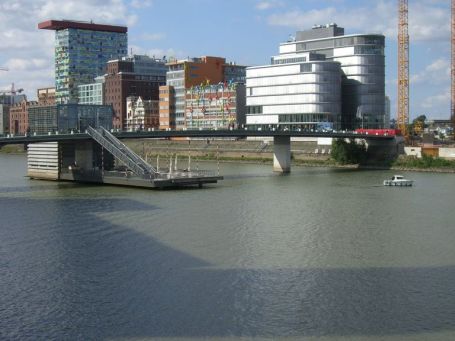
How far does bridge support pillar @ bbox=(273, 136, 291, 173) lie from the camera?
85750 millimetres

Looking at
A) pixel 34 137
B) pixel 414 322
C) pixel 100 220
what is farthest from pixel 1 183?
pixel 414 322

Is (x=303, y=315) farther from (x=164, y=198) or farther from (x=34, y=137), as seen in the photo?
(x=34, y=137)

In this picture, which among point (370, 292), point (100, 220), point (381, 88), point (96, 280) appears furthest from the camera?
point (381, 88)

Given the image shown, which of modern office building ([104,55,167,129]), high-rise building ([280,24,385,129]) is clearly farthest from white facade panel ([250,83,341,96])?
modern office building ([104,55,167,129])

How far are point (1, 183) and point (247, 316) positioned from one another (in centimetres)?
5005

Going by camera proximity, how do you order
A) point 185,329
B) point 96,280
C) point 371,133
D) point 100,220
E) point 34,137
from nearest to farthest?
1. point 185,329
2. point 96,280
3. point 100,220
4. point 34,137
5. point 371,133

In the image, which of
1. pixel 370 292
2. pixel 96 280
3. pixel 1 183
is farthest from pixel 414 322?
pixel 1 183

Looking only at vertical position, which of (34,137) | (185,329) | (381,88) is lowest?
(185,329)

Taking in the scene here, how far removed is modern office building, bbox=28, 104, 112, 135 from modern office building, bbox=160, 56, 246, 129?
75.0m

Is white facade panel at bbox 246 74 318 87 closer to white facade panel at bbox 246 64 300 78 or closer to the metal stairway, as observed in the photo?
white facade panel at bbox 246 64 300 78

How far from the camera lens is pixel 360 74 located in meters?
124

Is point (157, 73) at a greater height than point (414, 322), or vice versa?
point (157, 73)

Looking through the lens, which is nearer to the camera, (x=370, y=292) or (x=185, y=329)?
(x=185, y=329)

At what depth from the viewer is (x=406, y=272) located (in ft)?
94.4
